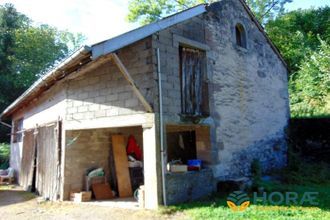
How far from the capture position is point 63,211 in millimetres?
7137

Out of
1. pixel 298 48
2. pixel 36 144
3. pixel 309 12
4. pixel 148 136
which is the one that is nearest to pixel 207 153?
pixel 148 136

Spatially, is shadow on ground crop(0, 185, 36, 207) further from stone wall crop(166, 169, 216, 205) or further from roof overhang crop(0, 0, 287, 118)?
stone wall crop(166, 169, 216, 205)

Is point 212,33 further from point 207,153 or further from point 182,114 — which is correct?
point 207,153

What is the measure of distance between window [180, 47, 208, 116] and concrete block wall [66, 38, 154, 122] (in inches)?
50.3

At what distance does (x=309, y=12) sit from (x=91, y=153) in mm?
22352

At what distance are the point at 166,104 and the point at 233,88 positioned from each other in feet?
11.5

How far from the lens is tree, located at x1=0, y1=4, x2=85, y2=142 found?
22734 millimetres

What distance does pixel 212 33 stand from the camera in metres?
9.34

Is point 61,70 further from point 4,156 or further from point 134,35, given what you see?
point 4,156

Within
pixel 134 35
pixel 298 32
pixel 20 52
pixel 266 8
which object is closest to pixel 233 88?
pixel 134 35

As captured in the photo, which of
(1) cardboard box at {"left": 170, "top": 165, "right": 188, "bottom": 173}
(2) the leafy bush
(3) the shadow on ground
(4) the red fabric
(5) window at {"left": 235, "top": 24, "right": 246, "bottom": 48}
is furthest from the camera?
(2) the leafy bush

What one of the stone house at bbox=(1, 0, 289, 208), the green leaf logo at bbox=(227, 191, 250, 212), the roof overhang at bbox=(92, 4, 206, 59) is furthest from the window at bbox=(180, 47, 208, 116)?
the green leaf logo at bbox=(227, 191, 250, 212)

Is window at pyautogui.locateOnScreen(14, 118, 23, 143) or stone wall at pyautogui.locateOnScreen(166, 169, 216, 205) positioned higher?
window at pyautogui.locateOnScreen(14, 118, 23, 143)

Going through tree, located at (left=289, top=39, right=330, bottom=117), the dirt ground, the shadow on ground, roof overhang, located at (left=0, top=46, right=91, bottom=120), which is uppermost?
tree, located at (left=289, top=39, right=330, bottom=117)
